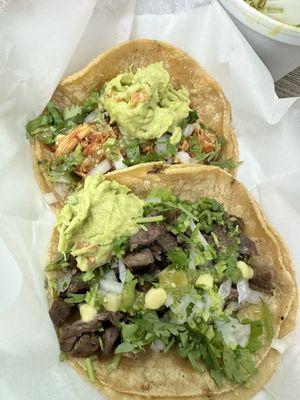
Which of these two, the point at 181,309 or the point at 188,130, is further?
the point at 188,130

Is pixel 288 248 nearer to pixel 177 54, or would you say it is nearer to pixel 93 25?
pixel 177 54

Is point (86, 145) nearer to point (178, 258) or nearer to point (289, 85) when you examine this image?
point (178, 258)

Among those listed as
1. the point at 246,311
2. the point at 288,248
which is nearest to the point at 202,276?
the point at 246,311

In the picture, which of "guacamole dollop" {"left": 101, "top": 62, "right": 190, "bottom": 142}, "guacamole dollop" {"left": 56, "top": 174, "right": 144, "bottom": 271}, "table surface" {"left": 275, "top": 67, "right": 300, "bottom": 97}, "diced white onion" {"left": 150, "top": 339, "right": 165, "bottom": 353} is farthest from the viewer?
"table surface" {"left": 275, "top": 67, "right": 300, "bottom": 97}

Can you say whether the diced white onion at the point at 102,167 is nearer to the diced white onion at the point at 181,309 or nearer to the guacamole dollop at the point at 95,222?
the guacamole dollop at the point at 95,222

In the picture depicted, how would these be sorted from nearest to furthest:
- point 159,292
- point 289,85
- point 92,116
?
point 159,292 < point 92,116 < point 289,85

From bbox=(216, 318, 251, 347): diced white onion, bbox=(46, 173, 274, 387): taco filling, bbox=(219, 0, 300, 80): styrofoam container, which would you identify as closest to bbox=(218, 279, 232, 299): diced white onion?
bbox=(46, 173, 274, 387): taco filling

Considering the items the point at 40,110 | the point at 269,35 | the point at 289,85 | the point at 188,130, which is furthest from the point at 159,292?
the point at 289,85

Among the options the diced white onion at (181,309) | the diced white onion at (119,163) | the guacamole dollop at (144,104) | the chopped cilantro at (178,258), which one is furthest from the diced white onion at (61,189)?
the diced white onion at (181,309)

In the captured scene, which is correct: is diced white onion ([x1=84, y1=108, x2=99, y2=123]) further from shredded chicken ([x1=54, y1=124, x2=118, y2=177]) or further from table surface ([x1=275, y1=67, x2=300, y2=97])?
table surface ([x1=275, y1=67, x2=300, y2=97])
